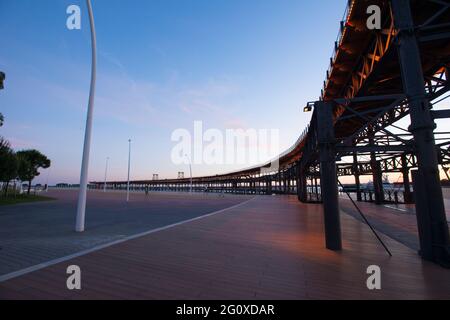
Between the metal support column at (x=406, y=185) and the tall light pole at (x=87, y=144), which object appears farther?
the metal support column at (x=406, y=185)

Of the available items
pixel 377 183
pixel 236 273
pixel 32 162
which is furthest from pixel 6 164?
pixel 377 183

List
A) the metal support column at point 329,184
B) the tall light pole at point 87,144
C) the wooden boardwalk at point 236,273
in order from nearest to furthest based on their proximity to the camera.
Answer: the wooden boardwalk at point 236,273 < the metal support column at point 329,184 < the tall light pole at point 87,144

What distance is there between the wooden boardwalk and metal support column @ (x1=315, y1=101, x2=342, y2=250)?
A: 1.41 ft

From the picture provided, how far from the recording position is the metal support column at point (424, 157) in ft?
15.9

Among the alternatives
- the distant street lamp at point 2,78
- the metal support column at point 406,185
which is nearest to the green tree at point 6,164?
the distant street lamp at point 2,78

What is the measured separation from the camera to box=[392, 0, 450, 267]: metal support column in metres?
4.83

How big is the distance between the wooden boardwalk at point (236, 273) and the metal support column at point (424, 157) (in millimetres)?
540

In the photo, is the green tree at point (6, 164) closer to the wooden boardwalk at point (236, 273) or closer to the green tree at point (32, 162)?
the green tree at point (32, 162)

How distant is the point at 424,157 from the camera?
16.6 feet

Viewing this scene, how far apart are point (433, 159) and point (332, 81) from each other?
852 cm

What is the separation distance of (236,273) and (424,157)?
5.34m

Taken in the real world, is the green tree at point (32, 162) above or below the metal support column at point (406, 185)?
above

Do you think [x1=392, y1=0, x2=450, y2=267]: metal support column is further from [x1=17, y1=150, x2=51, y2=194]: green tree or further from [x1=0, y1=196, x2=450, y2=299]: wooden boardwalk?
[x1=17, y1=150, x2=51, y2=194]: green tree

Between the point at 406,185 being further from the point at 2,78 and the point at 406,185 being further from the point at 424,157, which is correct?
the point at 2,78
